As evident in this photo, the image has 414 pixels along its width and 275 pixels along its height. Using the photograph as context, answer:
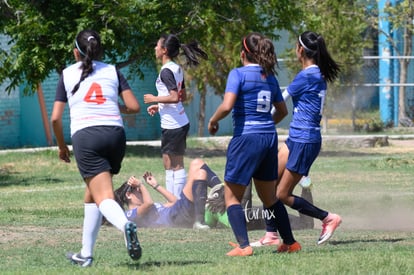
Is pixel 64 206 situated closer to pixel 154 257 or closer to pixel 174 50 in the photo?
pixel 174 50

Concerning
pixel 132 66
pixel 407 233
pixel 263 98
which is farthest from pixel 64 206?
pixel 132 66

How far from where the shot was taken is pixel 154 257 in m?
8.05

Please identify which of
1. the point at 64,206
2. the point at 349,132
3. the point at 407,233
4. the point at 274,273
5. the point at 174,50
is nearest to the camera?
the point at 274,273

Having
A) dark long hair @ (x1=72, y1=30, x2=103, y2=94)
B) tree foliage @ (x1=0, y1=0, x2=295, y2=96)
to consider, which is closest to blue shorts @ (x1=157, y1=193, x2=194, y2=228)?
dark long hair @ (x1=72, y1=30, x2=103, y2=94)

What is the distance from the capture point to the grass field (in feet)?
23.8

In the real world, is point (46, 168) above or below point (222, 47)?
below

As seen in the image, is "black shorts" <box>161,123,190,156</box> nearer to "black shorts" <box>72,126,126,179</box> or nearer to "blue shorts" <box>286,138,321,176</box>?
"blue shorts" <box>286,138,321,176</box>

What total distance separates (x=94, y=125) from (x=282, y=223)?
1.98 meters

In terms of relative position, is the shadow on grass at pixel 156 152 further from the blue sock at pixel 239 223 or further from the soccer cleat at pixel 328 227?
the blue sock at pixel 239 223

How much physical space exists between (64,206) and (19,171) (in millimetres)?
6416

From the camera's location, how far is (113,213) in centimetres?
701

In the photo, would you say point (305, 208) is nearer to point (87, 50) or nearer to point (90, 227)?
point (90, 227)

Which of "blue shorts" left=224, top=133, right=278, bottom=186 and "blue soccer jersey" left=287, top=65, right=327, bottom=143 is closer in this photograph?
"blue shorts" left=224, top=133, right=278, bottom=186

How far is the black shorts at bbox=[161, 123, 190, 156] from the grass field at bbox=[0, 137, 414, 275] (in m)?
1.27
